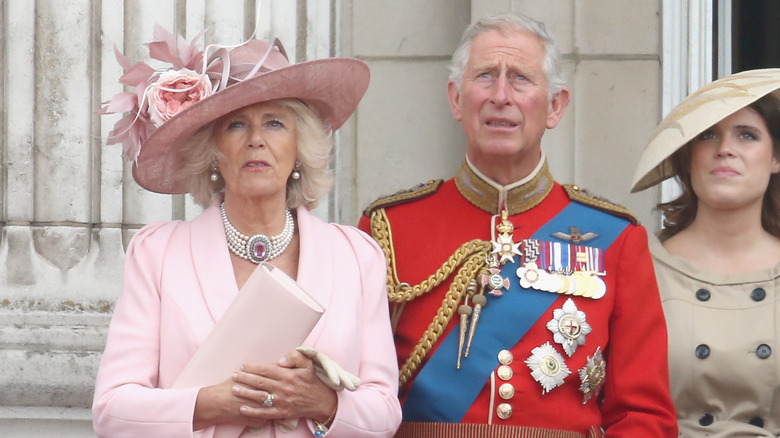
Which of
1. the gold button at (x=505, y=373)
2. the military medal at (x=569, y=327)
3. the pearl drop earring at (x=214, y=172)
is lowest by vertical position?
the gold button at (x=505, y=373)

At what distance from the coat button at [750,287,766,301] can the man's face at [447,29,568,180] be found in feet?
2.23

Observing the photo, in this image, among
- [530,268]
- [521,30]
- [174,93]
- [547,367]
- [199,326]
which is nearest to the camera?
[199,326]

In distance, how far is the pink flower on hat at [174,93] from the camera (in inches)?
122

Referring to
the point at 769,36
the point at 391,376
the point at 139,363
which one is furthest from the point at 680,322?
the point at 769,36

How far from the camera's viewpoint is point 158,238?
10.3 ft

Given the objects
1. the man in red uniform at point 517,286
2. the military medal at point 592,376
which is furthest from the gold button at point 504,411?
the military medal at point 592,376

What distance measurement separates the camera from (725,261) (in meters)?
3.77

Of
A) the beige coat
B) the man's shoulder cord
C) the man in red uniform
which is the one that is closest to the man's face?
the man in red uniform

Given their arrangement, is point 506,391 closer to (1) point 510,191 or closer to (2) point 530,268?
(2) point 530,268

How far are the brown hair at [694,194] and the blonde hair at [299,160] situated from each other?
1.09 meters

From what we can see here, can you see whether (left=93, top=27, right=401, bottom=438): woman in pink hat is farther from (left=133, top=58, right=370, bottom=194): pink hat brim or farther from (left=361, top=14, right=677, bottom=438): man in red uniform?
(left=361, top=14, right=677, bottom=438): man in red uniform

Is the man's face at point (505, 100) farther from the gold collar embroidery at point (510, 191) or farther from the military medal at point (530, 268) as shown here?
the military medal at point (530, 268)

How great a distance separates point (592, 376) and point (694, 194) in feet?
2.56

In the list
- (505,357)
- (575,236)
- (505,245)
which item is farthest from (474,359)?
(575,236)
